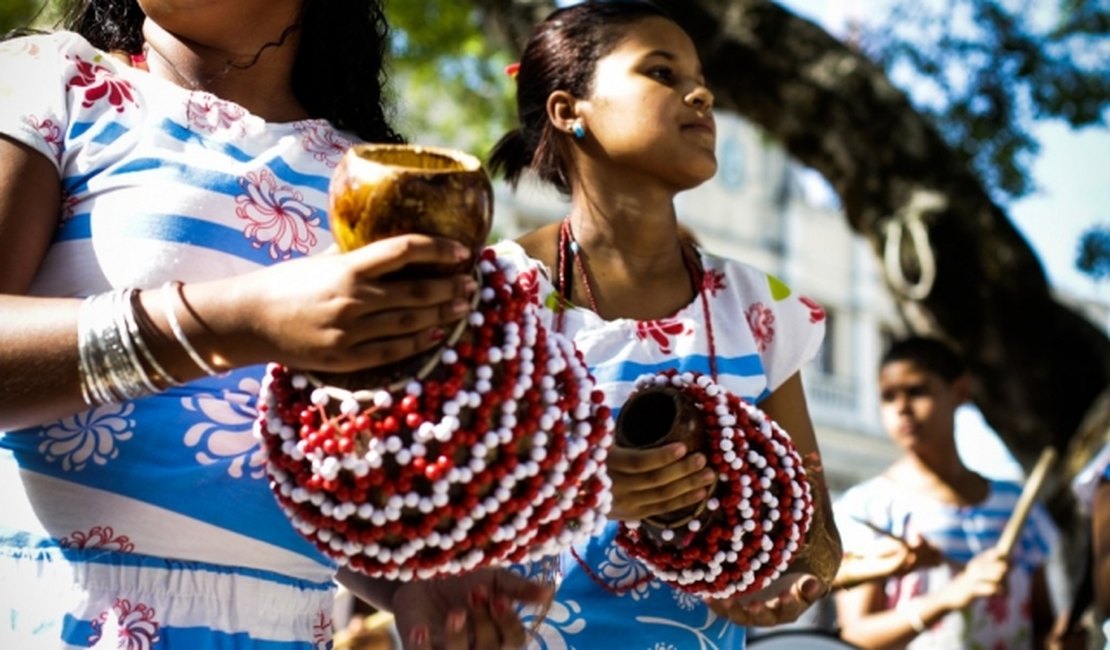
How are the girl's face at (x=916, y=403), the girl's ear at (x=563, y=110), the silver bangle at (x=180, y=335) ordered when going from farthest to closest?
the girl's face at (x=916, y=403) → the girl's ear at (x=563, y=110) → the silver bangle at (x=180, y=335)

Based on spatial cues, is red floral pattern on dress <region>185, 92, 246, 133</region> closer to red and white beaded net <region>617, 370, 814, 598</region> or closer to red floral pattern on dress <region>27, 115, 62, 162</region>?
red floral pattern on dress <region>27, 115, 62, 162</region>

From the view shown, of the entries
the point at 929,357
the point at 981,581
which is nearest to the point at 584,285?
the point at 981,581

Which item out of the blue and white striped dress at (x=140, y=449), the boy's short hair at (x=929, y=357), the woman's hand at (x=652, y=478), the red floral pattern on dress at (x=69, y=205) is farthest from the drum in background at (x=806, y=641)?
the red floral pattern on dress at (x=69, y=205)

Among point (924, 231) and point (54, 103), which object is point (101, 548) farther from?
point (924, 231)

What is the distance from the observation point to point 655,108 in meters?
3.12

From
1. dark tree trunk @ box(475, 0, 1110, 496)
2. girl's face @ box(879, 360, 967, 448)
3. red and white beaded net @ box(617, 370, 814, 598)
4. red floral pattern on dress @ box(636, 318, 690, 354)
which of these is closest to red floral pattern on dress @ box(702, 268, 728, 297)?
red floral pattern on dress @ box(636, 318, 690, 354)

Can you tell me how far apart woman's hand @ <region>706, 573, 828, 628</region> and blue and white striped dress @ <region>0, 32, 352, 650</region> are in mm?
789

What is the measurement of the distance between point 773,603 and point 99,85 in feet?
4.57

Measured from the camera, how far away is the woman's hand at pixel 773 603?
2645 millimetres

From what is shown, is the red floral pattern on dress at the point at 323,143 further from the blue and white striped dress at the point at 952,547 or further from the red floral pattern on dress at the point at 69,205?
the blue and white striped dress at the point at 952,547

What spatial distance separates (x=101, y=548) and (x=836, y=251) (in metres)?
29.9

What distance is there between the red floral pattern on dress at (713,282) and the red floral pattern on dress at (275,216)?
112 centimetres

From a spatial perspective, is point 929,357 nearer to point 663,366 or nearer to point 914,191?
point 914,191

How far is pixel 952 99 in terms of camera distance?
8.99m
